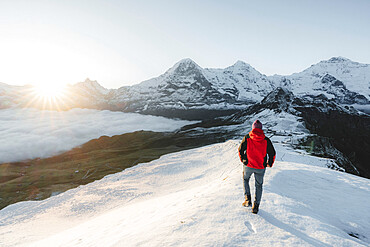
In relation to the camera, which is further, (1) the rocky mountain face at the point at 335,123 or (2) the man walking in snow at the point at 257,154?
(1) the rocky mountain face at the point at 335,123

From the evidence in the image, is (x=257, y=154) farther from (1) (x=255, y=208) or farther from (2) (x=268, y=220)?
(2) (x=268, y=220)

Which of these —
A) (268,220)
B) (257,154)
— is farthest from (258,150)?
(268,220)

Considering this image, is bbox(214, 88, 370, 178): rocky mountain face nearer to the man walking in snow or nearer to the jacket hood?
the man walking in snow

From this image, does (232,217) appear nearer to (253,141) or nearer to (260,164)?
(260,164)

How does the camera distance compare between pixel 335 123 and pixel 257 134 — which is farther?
pixel 335 123

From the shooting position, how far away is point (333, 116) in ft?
572

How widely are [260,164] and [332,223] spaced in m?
4.43

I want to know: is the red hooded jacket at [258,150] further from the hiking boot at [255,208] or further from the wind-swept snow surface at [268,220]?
the wind-swept snow surface at [268,220]

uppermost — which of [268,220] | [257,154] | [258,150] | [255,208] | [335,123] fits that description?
[258,150]

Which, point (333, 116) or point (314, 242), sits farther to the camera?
point (333, 116)

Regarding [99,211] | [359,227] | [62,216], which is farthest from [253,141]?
[62,216]

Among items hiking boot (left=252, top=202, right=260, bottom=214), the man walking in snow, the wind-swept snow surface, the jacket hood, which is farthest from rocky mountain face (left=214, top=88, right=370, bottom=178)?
the jacket hood

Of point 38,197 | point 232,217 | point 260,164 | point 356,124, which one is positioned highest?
point 260,164

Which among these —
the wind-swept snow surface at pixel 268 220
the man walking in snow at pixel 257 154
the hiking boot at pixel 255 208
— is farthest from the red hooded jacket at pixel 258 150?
the wind-swept snow surface at pixel 268 220
